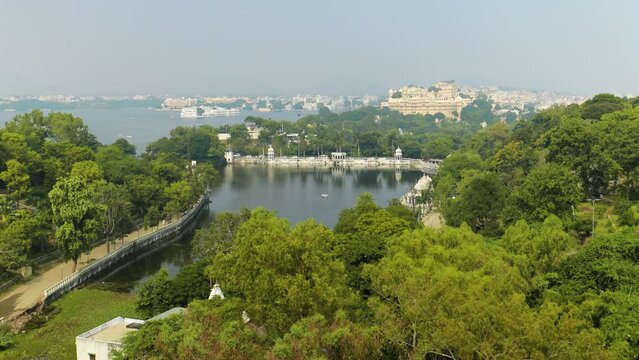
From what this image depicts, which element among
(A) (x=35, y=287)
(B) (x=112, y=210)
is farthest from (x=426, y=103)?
(A) (x=35, y=287)

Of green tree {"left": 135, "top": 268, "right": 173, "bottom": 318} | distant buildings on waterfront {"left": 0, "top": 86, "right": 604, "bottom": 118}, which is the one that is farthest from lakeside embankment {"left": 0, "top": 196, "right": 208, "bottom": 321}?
distant buildings on waterfront {"left": 0, "top": 86, "right": 604, "bottom": 118}

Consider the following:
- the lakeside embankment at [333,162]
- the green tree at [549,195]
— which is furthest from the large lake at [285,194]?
the green tree at [549,195]

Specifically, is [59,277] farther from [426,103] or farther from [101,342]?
[426,103]

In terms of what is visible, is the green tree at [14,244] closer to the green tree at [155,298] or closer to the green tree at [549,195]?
the green tree at [155,298]

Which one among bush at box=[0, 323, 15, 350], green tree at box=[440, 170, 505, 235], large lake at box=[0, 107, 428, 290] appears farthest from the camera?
large lake at box=[0, 107, 428, 290]

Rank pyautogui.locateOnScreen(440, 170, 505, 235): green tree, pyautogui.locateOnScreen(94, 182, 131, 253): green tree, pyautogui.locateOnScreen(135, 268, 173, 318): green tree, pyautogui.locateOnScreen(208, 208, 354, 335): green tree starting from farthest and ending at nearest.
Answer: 1. pyautogui.locateOnScreen(94, 182, 131, 253): green tree
2. pyautogui.locateOnScreen(440, 170, 505, 235): green tree
3. pyautogui.locateOnScreen(135, 268, 173, 318): green tree
4. pyautogui.locateOnScreen(208, 208, 354, 335): green tree

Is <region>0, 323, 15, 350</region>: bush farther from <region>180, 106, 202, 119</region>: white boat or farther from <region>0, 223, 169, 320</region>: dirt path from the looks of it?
<region>180, 106, 202, 119</region>: white boat

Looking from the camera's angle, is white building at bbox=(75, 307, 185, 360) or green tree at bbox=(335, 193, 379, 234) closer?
white building at bbox=(75, 307, 185, 360)

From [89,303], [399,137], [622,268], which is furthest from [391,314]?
[399,137]
